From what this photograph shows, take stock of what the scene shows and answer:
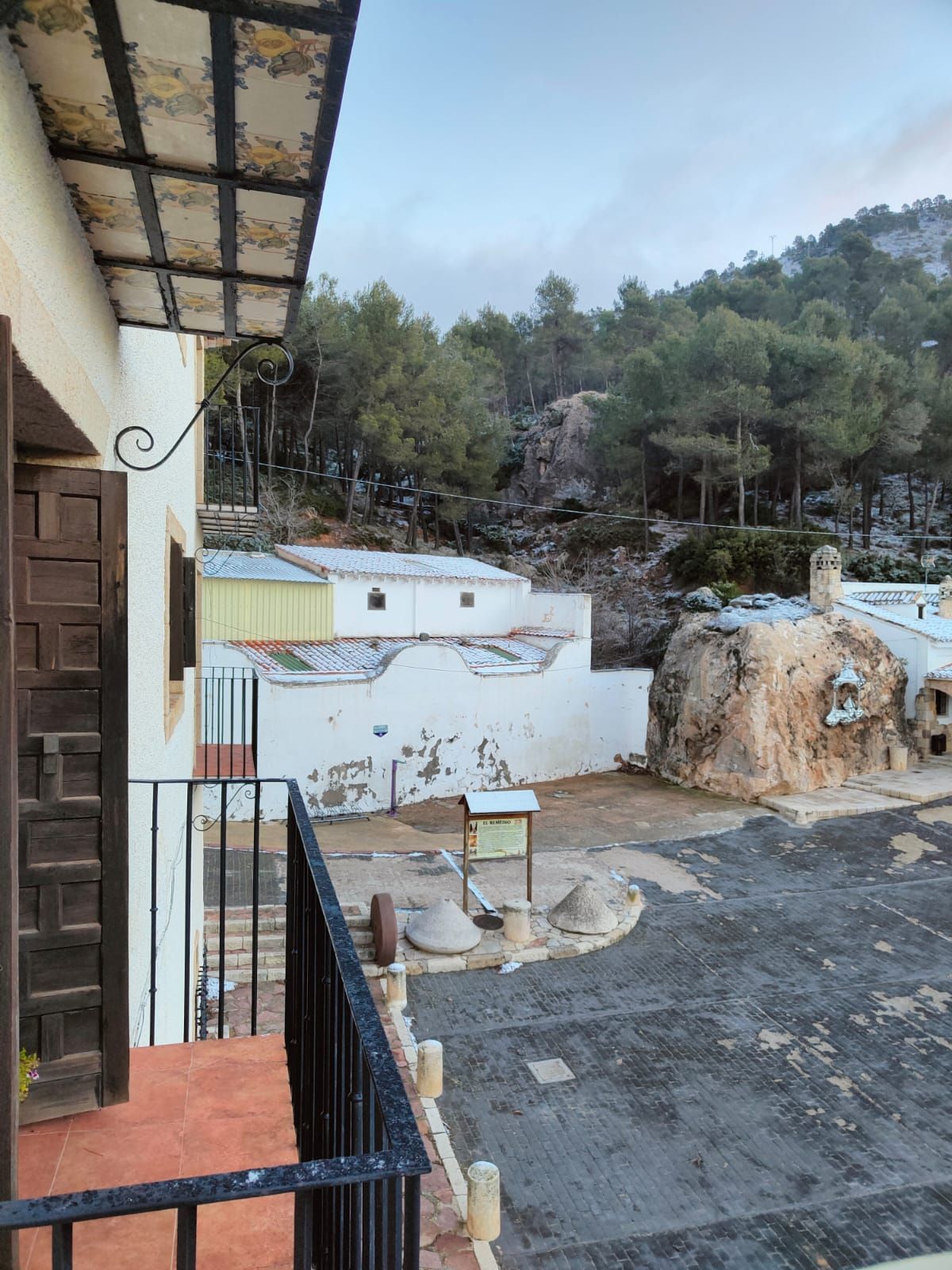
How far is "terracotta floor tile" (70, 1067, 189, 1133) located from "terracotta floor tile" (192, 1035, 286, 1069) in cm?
14

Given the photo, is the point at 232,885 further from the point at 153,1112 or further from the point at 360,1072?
the point at 360,1072

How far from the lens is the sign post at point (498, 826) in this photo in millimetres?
11164

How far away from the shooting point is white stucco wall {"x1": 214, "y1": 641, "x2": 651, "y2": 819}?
1571 centimetres

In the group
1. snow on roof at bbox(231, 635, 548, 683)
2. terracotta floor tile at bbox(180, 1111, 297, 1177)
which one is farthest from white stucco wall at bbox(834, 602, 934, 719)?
terracotta floor tile at bbox(180, 1111, 297, 1177)

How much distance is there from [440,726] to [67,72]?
1667cm

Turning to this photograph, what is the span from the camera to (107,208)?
2504mm

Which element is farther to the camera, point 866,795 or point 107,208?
point 866,795

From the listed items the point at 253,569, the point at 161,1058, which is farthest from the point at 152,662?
the point at 253,569

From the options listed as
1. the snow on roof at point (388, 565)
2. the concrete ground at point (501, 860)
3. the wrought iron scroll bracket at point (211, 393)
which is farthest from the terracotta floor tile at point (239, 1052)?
the snow on roof at point (388, 565)

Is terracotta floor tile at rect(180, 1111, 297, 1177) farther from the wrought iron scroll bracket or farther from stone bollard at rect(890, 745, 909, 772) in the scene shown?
stone bollard at rect(890, 745, 909, 772)

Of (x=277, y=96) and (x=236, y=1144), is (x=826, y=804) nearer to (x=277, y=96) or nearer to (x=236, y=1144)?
(x=236, y=1144)

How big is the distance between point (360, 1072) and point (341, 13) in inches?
91.8

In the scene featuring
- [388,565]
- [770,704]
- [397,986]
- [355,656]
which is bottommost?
[397,986]

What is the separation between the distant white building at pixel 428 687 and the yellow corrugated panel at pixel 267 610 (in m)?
0.21
